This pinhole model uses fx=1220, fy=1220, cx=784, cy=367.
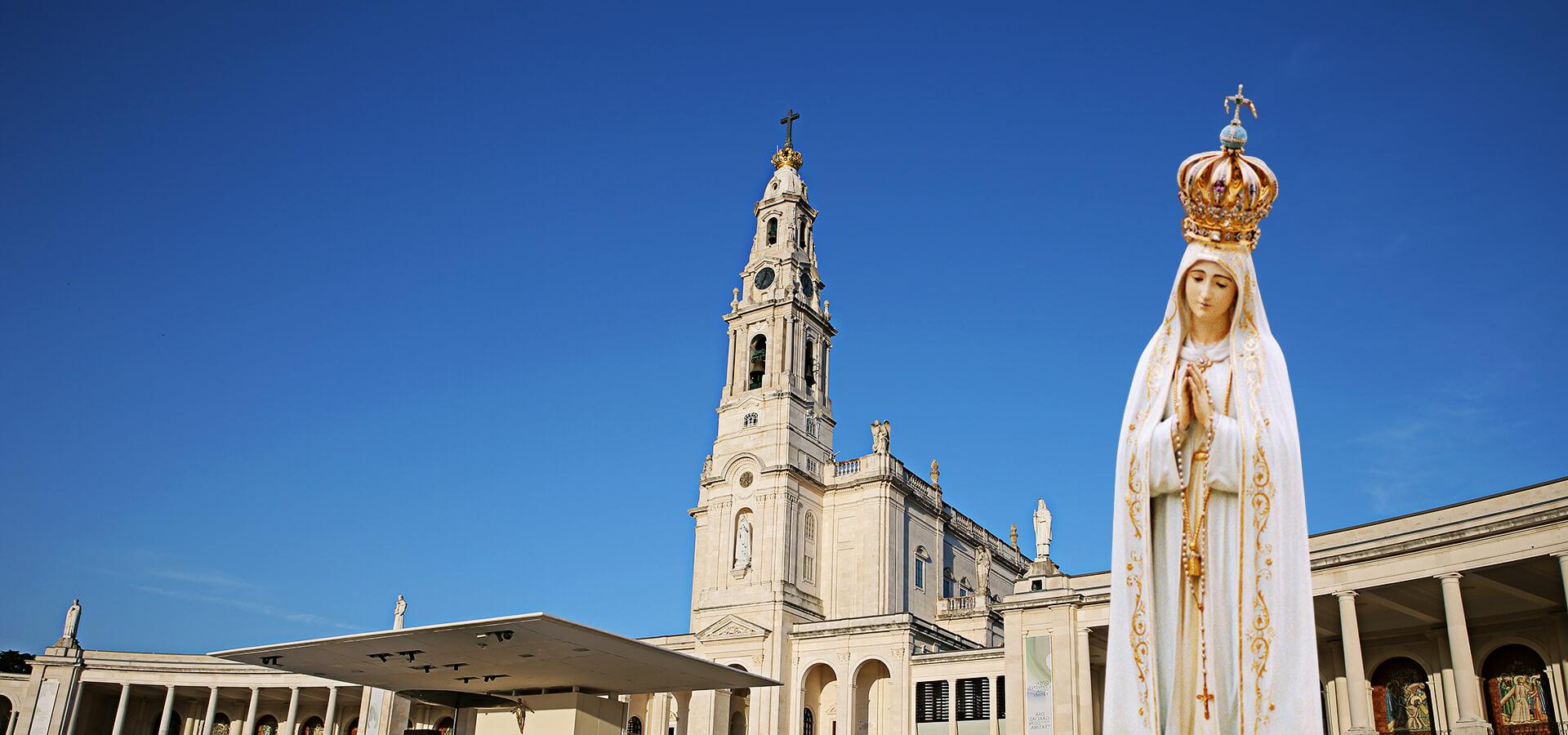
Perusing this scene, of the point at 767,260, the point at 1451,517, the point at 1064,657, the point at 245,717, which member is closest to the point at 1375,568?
the point at 1451,517

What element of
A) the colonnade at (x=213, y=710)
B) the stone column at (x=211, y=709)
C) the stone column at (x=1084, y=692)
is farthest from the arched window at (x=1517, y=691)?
the stone column at (x=211, y=709)

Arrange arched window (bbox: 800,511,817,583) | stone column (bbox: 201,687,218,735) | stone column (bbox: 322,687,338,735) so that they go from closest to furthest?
arched window (bbox: 800,511,817,583) < stone column (bbox: 322,687,338,735) < stone column (bbox: 201,687,218,735)

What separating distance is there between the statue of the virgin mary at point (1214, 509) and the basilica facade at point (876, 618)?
22.2m

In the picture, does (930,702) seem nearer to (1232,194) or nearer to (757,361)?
(757,361)

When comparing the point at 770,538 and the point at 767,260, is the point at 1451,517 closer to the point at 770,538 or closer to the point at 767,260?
the point at 770,538

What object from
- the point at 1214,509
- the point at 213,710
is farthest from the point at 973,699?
the point at 213,710

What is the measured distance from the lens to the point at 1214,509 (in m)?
9.18

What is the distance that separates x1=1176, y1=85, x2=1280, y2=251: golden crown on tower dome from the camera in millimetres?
9406

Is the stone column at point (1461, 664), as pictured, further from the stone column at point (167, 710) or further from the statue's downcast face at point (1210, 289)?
the stone column at point (167, 710)

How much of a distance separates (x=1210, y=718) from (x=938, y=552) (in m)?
48.3

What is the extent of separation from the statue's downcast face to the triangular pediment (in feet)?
131

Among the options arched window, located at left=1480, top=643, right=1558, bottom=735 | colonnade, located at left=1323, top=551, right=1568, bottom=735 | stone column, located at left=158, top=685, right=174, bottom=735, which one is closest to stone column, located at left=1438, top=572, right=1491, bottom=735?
colonnade, located at left=1323, top=551, right=1568, bottom=735

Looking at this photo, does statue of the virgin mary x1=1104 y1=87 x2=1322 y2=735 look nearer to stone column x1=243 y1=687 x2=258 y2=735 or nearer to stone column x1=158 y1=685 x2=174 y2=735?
stone column x1=243 y1=687 x2=258 y2=735

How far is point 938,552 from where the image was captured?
185 feet
